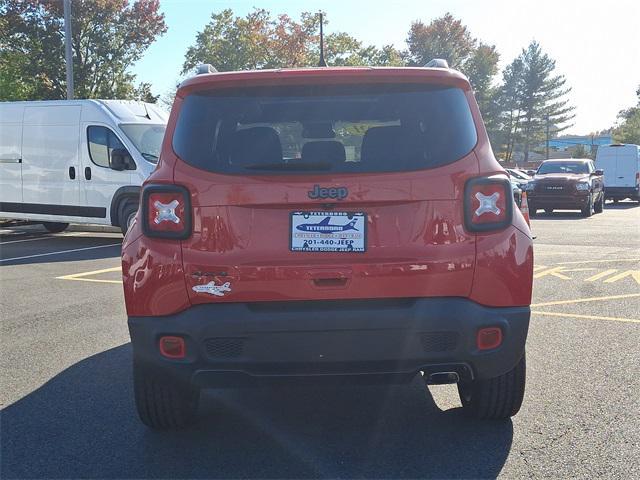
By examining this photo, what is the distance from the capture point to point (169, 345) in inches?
128

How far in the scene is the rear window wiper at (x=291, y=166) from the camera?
129 inches

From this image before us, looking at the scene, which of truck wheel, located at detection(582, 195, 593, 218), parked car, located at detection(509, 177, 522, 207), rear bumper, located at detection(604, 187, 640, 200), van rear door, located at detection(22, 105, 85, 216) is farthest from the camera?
rear bumper, located at detection(604, 187, 640, 200)

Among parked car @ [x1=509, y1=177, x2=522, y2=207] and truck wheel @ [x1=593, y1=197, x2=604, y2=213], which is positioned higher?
parked car @ [x1=509, y1=177, x2=522, y2=207]

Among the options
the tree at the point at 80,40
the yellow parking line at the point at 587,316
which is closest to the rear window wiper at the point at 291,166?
the yellow parking line at the point at 587,316

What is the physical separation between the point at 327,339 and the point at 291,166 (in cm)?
79

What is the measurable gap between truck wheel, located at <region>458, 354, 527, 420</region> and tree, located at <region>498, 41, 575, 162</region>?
85.2 m

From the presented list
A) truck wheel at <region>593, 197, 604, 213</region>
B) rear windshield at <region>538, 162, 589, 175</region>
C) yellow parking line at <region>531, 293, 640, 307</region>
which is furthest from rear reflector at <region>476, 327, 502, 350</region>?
truck wheel at <region>593, 197, 604, 213</region>

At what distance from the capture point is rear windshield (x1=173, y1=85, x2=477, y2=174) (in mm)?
3295

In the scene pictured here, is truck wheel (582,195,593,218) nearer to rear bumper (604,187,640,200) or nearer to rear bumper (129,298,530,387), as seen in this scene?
rear bumper (604,187,640,200)

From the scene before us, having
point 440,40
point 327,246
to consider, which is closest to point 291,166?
point 327,246

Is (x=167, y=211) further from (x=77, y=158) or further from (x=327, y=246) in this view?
(x=77, y=158)

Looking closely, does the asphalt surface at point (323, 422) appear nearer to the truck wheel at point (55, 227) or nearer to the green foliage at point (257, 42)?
the truck wheel at point (55, 227)

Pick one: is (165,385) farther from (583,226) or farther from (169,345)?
(583,226)

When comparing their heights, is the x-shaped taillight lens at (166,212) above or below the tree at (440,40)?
below
